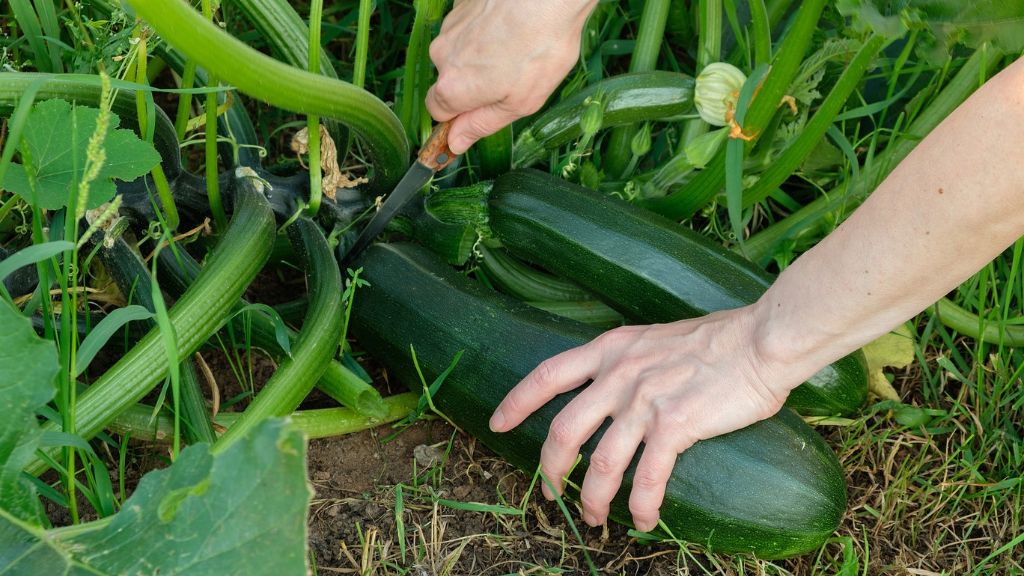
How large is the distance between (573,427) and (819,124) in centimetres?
83

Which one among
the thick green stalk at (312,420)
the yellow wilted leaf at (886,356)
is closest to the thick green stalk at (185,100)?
the thick green stalk at (312,420)

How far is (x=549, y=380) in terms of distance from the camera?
193 centimetres

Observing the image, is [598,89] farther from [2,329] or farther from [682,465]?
[2,329]

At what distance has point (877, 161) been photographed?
8.04 feet

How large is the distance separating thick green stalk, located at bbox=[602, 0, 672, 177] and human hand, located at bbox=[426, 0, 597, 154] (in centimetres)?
55

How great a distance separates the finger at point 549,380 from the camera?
1.94 meters

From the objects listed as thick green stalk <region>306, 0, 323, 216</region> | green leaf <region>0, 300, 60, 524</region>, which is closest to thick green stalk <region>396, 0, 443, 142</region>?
thick green stalk <region>306, 0, 323, 216</region>

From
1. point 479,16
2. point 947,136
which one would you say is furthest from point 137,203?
point 947,136

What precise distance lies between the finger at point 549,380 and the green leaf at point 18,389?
0.87 meters

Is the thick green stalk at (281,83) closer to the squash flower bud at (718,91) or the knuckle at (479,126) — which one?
the knuckle at (479,126)

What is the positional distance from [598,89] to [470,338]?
2.01ft

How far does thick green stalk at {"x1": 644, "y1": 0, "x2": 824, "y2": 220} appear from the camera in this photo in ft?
6.56

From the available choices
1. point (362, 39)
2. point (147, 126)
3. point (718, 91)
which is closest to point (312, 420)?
point (147, 126)

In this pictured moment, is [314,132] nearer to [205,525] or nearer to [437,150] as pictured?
[437,150]
